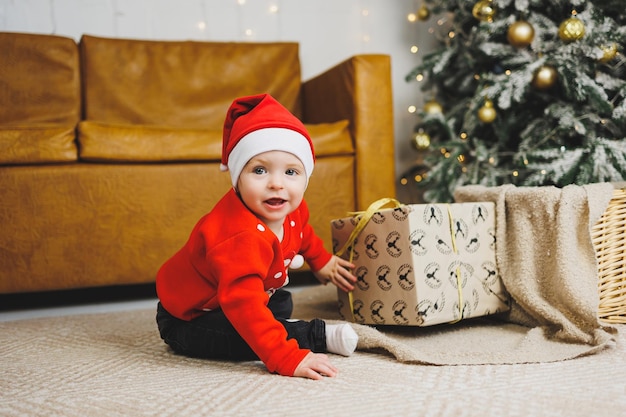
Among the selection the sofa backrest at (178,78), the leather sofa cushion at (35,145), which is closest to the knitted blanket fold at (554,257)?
the leather sofa cushion at (35,145)

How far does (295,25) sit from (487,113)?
1.08 metres

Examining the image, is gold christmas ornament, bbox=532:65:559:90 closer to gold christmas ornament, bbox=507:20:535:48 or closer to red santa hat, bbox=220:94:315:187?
gold christmas ornament, bbox=507:20:535:48

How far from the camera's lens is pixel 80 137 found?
5.36ft

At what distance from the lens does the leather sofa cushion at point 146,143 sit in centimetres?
163

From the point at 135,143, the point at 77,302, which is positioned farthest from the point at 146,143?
the point at 77,302

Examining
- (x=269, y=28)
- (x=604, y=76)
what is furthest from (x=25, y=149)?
(x=604, y=76)

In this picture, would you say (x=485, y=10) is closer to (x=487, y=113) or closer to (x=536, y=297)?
(x=487, y=113)

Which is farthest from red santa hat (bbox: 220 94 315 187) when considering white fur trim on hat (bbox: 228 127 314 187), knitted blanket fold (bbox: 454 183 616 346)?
knitted blanket fold (bbox: 454 183 616 346)

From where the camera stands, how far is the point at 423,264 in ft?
3.65

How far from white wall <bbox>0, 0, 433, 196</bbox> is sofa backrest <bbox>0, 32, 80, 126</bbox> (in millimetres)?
308

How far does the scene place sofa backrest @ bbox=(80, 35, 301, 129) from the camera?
2.16m

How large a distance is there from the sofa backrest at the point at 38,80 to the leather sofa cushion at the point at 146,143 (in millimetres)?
506

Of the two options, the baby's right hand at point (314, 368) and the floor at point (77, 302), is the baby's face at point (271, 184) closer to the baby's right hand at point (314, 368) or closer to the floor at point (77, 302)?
the baby's right hand at point (314, 368)

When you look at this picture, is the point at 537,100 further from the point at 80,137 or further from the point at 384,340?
the point at 80,137
